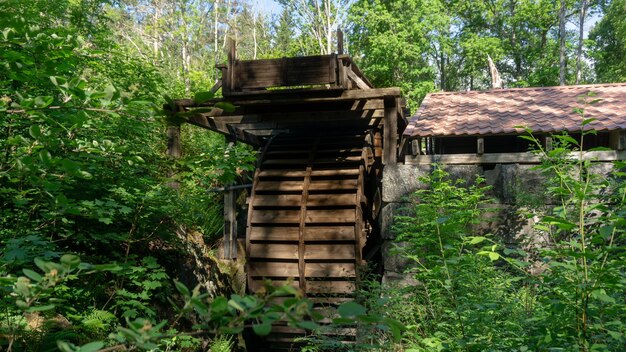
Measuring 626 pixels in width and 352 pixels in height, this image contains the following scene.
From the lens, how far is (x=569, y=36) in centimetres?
2150

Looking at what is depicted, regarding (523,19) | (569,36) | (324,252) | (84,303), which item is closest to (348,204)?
(324,252)

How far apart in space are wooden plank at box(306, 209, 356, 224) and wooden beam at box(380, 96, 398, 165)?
0.88m

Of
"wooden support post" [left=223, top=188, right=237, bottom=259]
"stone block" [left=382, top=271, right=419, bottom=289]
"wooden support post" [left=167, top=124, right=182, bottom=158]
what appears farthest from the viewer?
"wooden support post" [left=223, top=188, right=237, bottom=259]

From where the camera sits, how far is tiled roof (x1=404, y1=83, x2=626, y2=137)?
6594 millimetres

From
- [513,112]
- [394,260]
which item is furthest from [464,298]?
[513,112]

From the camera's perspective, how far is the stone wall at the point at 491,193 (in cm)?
612

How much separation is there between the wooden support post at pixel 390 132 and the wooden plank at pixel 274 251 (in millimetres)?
1772

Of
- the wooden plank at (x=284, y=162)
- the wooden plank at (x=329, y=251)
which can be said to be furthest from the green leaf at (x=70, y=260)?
the wooden plank at (x=284, y=162)

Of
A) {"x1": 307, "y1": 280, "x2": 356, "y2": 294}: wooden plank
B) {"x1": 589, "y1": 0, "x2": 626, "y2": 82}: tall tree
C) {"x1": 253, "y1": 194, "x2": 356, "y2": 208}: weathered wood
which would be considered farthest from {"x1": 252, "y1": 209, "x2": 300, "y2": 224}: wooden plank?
{"x1": 589, "y1": 0, "x2": 626, "y2": 82}: tall tree

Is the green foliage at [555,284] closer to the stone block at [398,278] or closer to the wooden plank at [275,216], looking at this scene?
the stone block at [398,278]

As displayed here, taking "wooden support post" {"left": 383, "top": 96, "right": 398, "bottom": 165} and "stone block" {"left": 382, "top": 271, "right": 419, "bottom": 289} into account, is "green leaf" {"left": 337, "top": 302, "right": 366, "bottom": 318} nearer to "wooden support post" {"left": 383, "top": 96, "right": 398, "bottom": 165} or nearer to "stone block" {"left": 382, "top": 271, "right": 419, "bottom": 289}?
"stone block" {"left": 382, "top": 271, "right": 419, "bottom": 289}

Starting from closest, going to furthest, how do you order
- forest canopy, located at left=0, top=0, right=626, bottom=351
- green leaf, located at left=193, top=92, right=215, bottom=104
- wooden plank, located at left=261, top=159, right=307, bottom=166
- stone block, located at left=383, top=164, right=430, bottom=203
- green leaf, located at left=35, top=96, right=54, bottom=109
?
green leaf, located at left=193, top=92, right=215, bottom=104
green leaf, located at left=35, top=96, right=54, bottom=109
forest canopy, located at left=0, top=0, right=626, bottom=351
stone block, located at left=383, top=164, right=430, bottom=203
wooden plank, located at left=261, top=159, right=307, bottom=166

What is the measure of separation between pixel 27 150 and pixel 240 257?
685 cm

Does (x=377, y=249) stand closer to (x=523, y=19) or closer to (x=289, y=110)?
(x=289, y=110)
